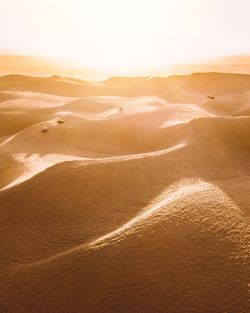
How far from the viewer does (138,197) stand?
398 centimetres

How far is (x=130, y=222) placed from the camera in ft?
11.1

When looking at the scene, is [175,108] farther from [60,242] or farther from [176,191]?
[60,242]

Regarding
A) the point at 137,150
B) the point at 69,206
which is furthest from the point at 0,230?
the point at 137,150

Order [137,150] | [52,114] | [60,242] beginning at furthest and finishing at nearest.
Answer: [52,114]
[137,150]
[60,242]

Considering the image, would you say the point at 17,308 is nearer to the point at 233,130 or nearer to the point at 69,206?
the point at 69,206

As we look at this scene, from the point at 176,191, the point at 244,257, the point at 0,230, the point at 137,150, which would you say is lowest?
the point at 244,257

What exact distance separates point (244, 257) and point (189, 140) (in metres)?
3.21

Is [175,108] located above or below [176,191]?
above

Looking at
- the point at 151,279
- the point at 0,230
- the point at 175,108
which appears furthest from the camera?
the point at 175,108

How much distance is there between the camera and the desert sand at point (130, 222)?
8.72 feet

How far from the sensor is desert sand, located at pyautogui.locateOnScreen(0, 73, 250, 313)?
8.72ft

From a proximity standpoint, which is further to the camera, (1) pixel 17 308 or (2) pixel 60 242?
(2) pixel 60 242

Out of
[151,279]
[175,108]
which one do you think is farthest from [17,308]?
[175,108]

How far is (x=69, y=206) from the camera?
390cm
